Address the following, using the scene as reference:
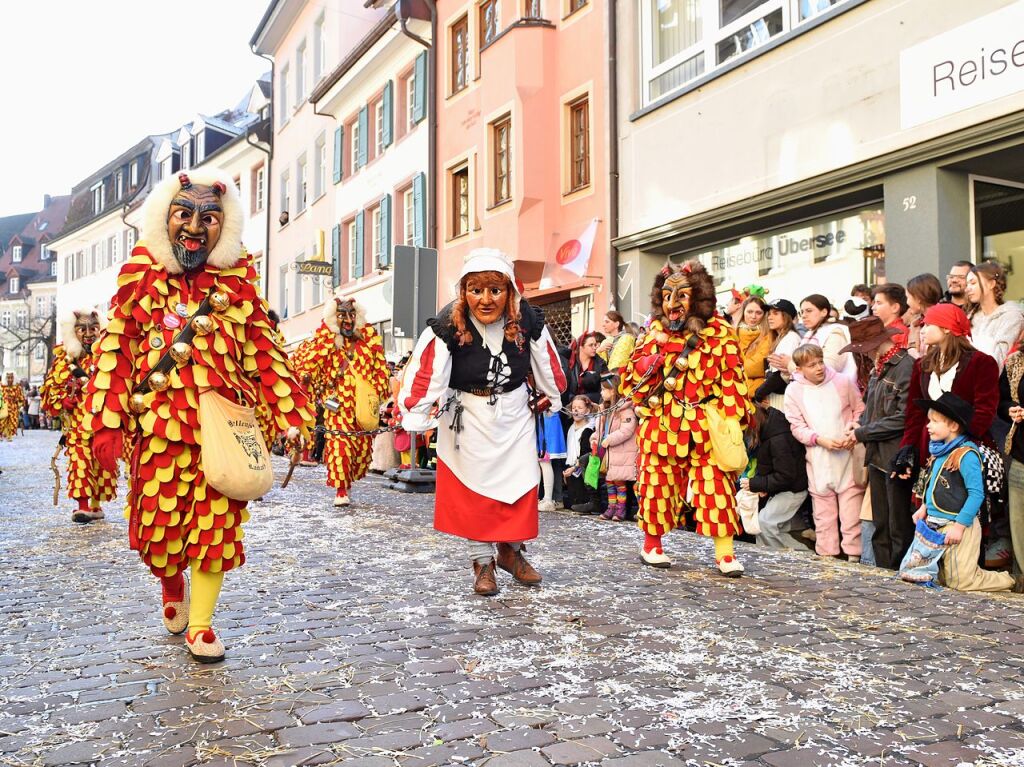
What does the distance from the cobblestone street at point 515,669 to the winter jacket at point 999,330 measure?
175cm

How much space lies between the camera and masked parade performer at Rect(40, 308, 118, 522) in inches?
380

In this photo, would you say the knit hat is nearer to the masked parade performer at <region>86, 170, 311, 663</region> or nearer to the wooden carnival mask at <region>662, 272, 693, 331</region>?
the wooden carnival mask at <region>662, 272, 693, 331</region>

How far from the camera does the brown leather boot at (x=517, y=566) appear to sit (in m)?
6.17

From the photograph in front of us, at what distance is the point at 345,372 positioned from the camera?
11.4 m

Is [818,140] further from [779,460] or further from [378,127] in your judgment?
[378,127]

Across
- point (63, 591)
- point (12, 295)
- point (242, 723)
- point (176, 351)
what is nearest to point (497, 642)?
point (242, 723)

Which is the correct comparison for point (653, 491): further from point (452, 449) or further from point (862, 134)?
point (862, 134)

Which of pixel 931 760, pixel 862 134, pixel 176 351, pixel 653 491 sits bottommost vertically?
pixel 931 760

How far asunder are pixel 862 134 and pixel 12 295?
87890 millimetres

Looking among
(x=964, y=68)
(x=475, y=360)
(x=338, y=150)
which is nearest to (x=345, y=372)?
(x=475, y=360)

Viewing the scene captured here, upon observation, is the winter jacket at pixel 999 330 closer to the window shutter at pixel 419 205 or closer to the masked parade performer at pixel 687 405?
the masked parade performer at pixel 687 405

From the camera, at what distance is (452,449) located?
→ 6.08 meters

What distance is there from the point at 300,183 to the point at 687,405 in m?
28.7

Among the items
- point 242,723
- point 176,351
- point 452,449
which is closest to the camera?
point 242,723
